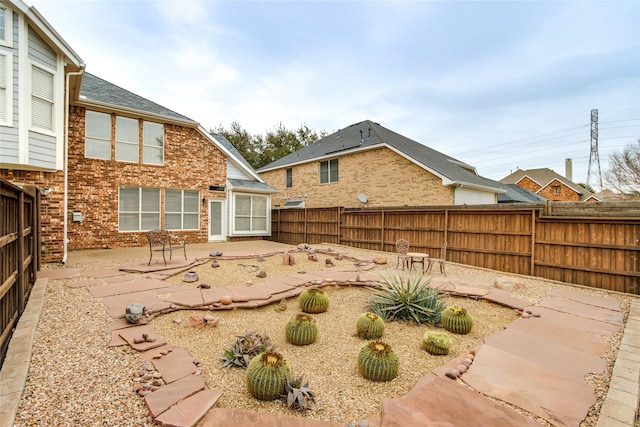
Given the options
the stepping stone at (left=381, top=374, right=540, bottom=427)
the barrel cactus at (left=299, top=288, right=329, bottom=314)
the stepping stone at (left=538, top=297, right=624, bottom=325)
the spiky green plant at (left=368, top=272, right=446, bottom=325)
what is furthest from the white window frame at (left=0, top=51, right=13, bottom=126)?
the stepping stone at (left=538, top=297, right=624, bottom=325)

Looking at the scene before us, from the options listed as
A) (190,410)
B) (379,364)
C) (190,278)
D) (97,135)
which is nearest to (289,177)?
(97,135)

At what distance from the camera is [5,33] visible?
22.5 feet

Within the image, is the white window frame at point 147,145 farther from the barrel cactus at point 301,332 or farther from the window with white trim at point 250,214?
the barrel cactus at point 301,332

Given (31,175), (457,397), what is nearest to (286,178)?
(31,175)

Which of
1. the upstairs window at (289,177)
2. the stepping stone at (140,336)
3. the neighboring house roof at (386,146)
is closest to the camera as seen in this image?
the stepping stone at (140,336)

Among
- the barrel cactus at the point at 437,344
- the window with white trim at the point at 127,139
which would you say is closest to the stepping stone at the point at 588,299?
the barrel cactus at the point at 437,344

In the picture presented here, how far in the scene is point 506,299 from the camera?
5.55 metres

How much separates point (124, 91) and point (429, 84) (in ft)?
48.2

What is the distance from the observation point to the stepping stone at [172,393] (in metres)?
2.18

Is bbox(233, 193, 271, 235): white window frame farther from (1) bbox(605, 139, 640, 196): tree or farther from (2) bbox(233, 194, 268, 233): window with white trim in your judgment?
(1) bbox(605, 139, 640, 196): tree

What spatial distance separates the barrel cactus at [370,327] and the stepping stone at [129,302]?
2873 mm

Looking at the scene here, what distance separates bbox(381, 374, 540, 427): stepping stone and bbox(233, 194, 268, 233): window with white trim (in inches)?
527

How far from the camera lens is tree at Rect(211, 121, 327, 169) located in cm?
3083

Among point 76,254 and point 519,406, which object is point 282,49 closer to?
point 76,254
